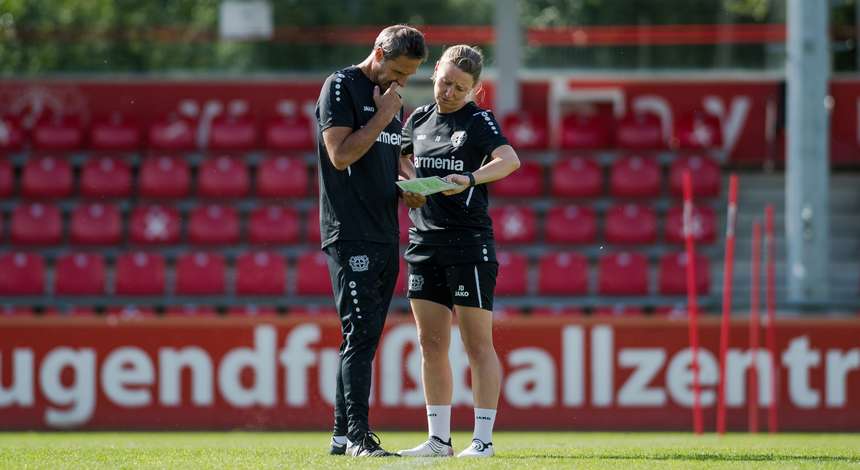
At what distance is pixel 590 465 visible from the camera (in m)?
6.43

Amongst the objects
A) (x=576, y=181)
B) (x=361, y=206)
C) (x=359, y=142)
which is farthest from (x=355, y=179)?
(x=576, y=181)

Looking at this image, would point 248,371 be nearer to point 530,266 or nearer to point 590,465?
point 530,266

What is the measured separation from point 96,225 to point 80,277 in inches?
38.8

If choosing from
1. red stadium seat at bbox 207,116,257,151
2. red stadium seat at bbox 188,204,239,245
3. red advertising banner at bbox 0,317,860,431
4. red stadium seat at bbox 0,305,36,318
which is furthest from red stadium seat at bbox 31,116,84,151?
red advertising banner at bbox 0,317,860,431

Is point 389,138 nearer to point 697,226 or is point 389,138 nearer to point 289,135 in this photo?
point 697,226

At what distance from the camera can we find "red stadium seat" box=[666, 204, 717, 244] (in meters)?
15.7

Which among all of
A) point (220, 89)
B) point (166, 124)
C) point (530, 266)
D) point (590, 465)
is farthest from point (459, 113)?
point (220, 89)

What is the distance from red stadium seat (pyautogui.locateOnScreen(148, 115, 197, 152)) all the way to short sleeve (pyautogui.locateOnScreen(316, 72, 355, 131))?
34.8 feet

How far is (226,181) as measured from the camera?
1630cm

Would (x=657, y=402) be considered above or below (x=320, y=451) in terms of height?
below

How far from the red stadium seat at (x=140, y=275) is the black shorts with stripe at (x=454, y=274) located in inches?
327

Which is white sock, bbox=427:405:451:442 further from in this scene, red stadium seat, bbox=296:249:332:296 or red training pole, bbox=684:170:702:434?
red stadium seat, bbox=296:249:332:296

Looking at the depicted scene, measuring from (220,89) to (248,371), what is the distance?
6807 millimetres

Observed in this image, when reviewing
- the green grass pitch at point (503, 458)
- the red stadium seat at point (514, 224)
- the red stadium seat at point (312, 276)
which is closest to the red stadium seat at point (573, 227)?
the red stadium seat at point (514, 224)
